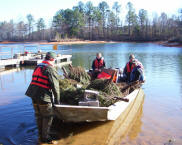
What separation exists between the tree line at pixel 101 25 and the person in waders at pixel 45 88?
68.7 meters

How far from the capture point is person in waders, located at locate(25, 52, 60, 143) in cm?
435

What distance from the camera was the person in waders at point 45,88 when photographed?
4.35 m

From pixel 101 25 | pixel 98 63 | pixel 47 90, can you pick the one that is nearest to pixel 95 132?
pixel 47 90

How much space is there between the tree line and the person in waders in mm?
68691

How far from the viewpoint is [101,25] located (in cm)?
9081

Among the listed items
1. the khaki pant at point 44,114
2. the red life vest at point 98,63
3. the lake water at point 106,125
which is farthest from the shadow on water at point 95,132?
the red life vest at point 98,63

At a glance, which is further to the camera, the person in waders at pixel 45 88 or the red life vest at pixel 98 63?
the red life vest at pixel 98 63

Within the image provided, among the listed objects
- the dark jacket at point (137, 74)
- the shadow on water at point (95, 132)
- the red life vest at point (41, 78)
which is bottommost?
the shadow on water at point (95, 132)

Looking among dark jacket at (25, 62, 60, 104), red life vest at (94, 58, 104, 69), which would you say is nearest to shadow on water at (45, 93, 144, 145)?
dark jacket at (25, 62, 60, 104)

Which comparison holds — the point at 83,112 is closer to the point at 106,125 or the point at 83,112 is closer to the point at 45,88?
the point at 45,88

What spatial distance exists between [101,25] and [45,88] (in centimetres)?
8869

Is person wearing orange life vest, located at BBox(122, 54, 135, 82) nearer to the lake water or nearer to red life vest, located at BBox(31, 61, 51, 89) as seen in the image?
the lake water

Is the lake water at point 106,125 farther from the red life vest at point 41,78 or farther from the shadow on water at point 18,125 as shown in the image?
the red life vest at point 41,78

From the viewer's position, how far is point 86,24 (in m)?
91.9
